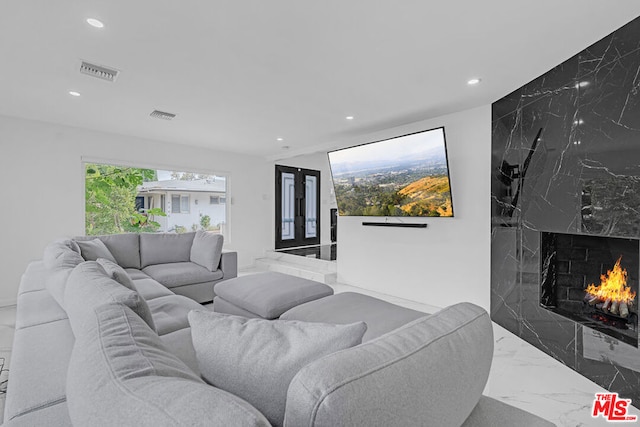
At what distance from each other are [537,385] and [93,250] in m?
4.13

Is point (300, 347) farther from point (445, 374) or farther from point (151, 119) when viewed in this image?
point (151, 119)

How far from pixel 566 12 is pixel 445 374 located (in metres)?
2.16

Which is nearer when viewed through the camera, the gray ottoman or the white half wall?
the gray ottoman

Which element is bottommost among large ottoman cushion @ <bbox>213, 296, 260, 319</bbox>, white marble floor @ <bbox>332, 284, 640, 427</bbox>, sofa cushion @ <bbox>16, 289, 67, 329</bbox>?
white marble floor @ <bbox>332, 284, 640, 427</bbox>

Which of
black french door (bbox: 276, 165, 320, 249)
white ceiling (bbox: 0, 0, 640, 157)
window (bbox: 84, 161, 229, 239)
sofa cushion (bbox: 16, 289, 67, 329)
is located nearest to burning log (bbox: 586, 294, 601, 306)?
white ceiling (bbox: 0, 0, 640, 157)

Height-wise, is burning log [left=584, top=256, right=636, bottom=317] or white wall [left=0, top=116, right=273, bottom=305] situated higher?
white wall [left=0, top=116, right=273, bottom=305]

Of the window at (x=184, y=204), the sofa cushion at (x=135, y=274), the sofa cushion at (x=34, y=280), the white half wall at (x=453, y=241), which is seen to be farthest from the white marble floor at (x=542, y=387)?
the window at (x=184, y=204)

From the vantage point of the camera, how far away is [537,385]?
210cm

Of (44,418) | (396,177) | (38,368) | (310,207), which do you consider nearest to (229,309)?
(38,368)

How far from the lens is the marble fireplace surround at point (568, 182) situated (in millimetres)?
1923

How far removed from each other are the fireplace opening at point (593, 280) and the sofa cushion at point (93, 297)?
268 cm

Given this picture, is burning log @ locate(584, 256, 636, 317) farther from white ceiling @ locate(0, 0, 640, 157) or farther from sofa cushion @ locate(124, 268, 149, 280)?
sofa cushion @ locate(124, 268, 149, 280)

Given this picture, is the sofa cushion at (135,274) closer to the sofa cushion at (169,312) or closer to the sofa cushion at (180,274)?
the sofa cushion at (180,274)

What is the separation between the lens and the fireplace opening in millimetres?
2092
